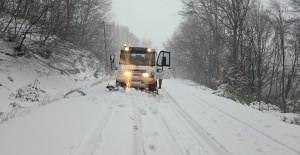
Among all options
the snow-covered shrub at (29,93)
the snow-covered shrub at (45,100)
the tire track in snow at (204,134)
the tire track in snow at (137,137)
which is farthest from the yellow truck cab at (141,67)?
the tire track in snow at (137,137)

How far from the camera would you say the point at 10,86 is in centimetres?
1152

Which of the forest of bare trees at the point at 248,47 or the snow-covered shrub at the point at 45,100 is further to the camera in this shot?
the forest of bare trees at the point at 248,47

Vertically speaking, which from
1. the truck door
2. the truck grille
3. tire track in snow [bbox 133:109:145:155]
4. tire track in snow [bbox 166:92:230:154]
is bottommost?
tire track in snow [bbox 166:92:230:154]

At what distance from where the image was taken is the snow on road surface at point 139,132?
15.8ft

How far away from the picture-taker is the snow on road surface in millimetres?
4809

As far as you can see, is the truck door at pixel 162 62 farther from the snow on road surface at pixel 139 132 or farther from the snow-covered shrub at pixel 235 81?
the snow on road surface at pixel 139 132

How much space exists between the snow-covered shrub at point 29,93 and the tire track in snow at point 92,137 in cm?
547

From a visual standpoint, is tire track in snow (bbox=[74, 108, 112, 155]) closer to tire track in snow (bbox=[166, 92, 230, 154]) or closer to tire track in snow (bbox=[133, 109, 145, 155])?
tire track in snow (bbox=[133, 109, 145, 155])

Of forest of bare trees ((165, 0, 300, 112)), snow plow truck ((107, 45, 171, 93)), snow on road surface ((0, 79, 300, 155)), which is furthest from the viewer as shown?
forest of bare trees ((165, 0, 300, 112))

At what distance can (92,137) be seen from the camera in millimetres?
5344

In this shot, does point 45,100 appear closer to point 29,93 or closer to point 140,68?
point 29,93

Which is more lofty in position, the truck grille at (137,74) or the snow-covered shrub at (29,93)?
the truck grille at (137,74)

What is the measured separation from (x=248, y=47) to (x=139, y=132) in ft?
71.4

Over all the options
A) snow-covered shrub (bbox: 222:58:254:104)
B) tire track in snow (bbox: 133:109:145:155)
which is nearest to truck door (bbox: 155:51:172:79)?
snow-covered shrub (bbox: 222:58:254:104)
